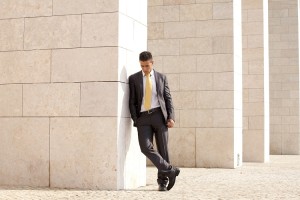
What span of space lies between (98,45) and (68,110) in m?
1.08

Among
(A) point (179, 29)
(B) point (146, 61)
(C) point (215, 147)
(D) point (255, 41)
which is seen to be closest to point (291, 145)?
(D) point (255, 41)

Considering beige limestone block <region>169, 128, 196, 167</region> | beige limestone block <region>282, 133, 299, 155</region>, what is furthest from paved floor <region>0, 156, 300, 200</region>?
beige limestone block <region>282, 133, 299, 155</region>

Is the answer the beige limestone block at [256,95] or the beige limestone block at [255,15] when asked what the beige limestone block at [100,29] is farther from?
the beige limestone block at [255,15]

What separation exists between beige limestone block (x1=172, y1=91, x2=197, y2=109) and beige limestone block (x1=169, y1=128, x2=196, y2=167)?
582 millimetres

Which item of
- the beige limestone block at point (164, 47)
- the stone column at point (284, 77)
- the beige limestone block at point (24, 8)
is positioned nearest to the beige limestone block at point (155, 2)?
the beige limestone block at point (164, 47)

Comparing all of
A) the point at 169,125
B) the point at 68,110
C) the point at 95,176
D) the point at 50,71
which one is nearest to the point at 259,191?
the point at 169,125

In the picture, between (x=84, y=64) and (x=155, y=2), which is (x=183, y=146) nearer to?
(x=155, y=2)

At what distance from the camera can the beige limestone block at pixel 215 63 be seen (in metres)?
13.4

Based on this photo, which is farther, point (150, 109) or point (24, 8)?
point (24, 8)

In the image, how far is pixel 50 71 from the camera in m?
8.37

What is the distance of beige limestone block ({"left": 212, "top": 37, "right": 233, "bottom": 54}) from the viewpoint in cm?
1346

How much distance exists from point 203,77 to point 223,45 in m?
0.93

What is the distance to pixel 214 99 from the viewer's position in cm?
1343

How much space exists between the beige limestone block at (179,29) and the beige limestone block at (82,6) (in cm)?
593
